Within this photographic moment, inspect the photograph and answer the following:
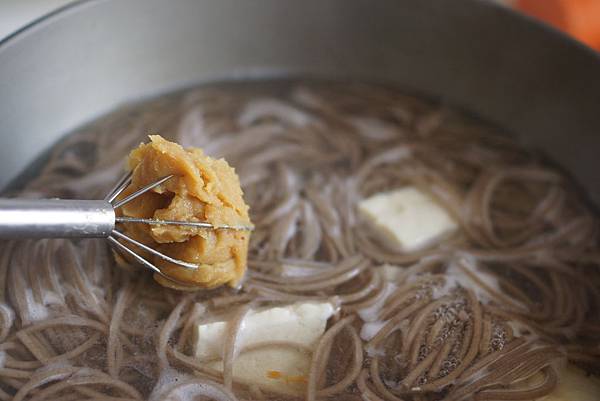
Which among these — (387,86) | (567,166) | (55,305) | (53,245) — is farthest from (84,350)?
(567,166)

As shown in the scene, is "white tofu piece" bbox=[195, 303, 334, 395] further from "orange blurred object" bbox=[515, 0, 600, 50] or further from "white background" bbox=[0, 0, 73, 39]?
"orange blurred object" bbox=[515, 0, 600, 50]

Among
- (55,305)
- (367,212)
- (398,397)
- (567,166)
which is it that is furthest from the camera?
(567,166)

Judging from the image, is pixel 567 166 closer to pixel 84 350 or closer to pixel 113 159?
pixel 113 159

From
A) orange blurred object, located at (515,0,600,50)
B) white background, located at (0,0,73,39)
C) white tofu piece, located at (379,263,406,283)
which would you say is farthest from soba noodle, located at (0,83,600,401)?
orange blurred object, located at (515,0,600,50)

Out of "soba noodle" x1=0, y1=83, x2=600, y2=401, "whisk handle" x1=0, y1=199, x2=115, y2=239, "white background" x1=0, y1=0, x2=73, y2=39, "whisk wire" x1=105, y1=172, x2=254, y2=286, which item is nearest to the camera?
"whisk handle" x1=0, y1=199, x2=115, y2=239

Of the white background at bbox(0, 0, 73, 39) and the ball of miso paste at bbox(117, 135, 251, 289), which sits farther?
the white background at bbox(0, 0, 73, 39)

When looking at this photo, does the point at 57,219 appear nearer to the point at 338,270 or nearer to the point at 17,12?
the point at 338,270
